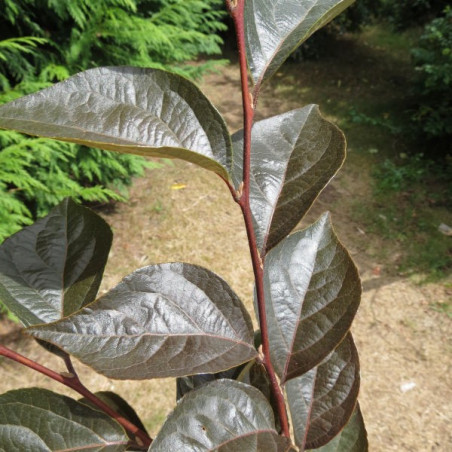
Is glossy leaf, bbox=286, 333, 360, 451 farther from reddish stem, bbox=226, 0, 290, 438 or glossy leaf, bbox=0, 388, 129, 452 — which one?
glossy leaf, bbox=0, 388, 129, 452

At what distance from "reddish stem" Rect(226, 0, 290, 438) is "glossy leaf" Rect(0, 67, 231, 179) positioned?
0.03m

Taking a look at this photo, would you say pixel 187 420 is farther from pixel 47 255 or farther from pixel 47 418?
pixel 47 255

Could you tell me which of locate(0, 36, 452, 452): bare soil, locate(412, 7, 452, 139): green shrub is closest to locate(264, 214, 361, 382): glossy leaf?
locate(0, 36, 452, 452): bare soil

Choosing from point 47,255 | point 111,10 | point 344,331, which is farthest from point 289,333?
point 111,10

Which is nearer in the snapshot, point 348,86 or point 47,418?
point 47,418

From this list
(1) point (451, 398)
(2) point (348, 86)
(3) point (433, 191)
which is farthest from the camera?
(2) point (348, 86)

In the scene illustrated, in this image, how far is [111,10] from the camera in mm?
3611

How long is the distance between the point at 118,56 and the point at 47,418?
373cm

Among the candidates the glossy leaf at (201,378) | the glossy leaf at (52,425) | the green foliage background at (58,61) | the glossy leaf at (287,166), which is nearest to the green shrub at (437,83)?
the green foliage background at (58,61)

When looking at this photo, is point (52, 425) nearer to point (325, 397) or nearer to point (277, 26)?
point (325, 397)

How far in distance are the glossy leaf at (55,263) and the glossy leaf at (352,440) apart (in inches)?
20.3

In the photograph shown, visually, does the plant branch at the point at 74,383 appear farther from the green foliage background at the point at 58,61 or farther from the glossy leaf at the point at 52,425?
the green foliage background at the point at 58,61

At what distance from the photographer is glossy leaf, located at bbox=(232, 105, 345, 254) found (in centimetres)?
68

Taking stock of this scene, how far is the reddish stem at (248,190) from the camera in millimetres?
548
